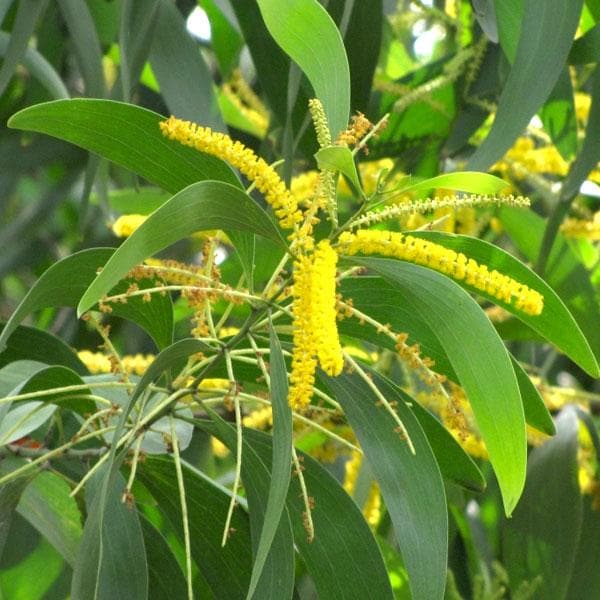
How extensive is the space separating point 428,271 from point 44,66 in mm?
849

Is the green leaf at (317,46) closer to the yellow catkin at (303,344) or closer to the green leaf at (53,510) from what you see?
the yellow catkin at (303,344)

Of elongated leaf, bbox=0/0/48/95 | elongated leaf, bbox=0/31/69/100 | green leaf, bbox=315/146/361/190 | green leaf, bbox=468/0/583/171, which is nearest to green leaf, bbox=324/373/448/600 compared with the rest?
green leaf, bbox=315/146/361/190

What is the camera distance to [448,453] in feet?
3.81

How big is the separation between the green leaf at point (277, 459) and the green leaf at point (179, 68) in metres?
0.66

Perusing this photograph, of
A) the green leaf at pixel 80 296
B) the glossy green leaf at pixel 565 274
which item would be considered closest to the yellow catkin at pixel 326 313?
the green leaf at pixel 80 296

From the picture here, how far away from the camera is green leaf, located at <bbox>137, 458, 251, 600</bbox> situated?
3.83ft

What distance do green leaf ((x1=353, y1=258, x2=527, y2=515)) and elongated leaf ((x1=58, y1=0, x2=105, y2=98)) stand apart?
0.69 meters

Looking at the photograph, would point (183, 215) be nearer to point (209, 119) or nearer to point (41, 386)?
point (41, 386)

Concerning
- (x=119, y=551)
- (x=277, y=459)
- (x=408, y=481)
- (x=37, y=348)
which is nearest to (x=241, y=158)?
(x=277, y=459)

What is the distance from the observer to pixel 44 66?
1.62 meters

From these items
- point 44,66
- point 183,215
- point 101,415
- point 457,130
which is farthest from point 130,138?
point 457,130

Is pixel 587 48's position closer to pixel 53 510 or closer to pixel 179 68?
pixel 179 68

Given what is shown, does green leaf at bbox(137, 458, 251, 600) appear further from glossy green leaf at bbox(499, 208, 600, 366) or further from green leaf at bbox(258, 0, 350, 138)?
glossy green leaf at bbox(499, 208, 600, 366)

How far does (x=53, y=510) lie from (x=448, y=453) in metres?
0.36
